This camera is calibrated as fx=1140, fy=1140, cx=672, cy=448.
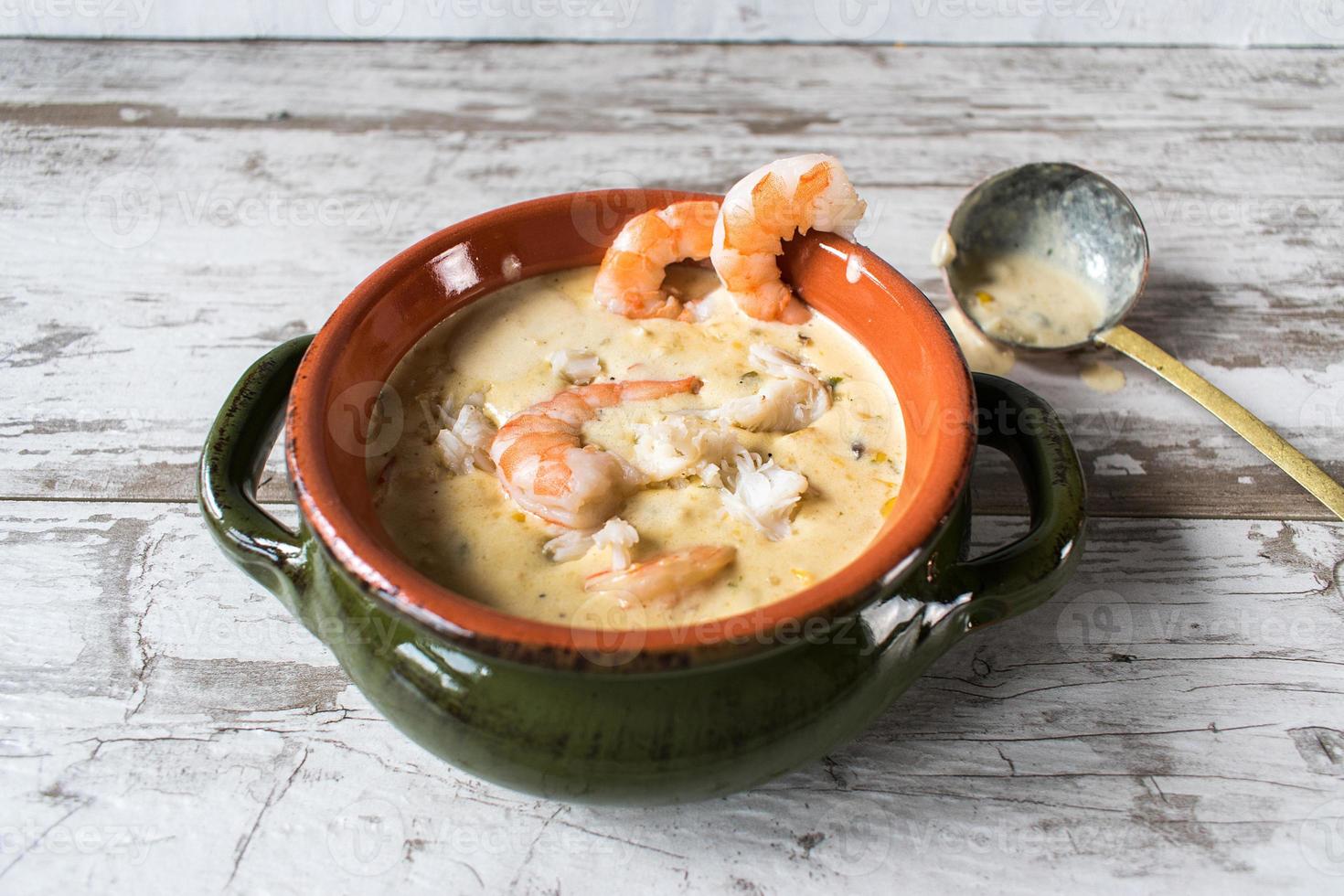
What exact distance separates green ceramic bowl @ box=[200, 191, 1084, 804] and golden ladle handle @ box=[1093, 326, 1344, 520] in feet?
1.67

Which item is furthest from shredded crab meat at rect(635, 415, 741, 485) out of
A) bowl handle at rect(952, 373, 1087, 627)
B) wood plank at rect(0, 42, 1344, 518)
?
wood plank at rect(0, 42, 1344, 518)

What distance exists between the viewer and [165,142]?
2930 millimetres

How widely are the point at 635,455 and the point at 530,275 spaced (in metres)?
0.47

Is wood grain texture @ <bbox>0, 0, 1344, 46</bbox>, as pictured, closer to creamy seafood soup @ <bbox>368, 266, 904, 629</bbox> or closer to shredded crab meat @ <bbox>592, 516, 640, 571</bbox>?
creamy seafood soup @ <bbox>368, 266, 904, 629</bbox>

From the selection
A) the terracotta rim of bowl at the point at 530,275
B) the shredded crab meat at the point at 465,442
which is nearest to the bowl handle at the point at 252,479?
the terracotta rim of bowl at the point at 530,275

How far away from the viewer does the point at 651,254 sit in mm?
1830

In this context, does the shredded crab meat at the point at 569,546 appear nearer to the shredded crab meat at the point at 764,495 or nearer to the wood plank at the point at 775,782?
the shredded crab meat at the point at 764,495

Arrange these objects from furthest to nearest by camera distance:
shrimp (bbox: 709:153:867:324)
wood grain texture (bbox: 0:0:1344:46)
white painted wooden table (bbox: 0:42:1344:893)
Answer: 1. wood grain texture (bbox: 0:0:1344:46)
2. shrimp (bbox: 709:153:867:324)
3. white painted wooden table (bbox: 0:42:1344:893)

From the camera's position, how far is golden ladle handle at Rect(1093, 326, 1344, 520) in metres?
1.89

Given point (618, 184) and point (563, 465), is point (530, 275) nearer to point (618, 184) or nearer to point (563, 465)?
point (563, 465)

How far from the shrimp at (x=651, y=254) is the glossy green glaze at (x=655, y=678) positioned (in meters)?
0.61

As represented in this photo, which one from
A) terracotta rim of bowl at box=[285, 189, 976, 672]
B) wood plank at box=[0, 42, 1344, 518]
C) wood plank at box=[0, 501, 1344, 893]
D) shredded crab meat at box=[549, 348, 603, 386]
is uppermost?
terracotta rim of bowl at box=[285, 189, 976, 672]

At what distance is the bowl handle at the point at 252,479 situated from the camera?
150cm

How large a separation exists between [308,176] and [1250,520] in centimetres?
221
